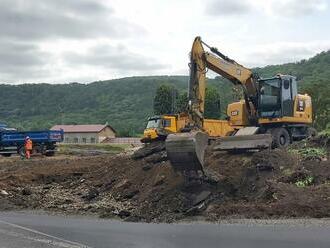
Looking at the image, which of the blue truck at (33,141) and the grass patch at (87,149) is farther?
the grass patch at (87,149)

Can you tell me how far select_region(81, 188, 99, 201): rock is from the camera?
24.0 m

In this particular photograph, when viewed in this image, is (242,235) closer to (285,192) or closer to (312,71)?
(285,192)

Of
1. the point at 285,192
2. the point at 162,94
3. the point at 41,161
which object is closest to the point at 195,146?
the point at 285,192

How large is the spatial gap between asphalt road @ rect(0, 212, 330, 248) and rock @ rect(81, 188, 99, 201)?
527 cm

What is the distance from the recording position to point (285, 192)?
698 inches

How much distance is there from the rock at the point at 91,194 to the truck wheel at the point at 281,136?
848 cm

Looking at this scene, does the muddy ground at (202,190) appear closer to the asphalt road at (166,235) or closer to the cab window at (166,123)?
the asphalt road at (166,235)

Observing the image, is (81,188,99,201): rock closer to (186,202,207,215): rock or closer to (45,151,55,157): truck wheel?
(186,202,207,215): rock

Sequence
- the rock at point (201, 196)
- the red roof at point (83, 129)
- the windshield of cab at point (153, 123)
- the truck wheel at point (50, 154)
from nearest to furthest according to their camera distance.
Result: the rock at point (201, 196), the windshield of cab at point (153, 123), the truck wheel at point (50, 154), the red roof at point (83, 129)

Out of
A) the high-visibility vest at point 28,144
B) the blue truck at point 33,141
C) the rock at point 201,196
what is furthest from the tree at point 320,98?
the rock at point 201,196

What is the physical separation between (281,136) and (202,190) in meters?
8.71

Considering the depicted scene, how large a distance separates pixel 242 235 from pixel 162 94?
95945mm

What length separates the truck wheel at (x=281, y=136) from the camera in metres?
26.5

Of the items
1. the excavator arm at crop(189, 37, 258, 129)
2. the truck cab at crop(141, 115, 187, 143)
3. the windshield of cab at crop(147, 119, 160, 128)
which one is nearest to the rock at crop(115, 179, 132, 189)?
the excavator arm at crop(189, 37, 258, 129)
